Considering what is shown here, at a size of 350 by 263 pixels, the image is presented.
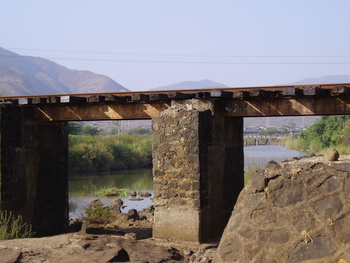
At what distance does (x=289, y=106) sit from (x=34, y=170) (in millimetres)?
6101

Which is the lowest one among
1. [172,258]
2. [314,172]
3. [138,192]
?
[138,192]

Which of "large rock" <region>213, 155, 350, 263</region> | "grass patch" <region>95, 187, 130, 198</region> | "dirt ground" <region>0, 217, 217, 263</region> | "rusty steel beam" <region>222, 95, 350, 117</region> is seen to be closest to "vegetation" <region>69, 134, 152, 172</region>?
"grass patch" <region>95, 187, 130, 198</region>

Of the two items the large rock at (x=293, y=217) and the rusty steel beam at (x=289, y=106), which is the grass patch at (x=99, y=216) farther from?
the large rock at (x=293, y=217)

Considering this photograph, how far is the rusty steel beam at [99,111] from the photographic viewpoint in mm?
10719

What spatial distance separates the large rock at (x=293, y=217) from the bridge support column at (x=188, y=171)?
493 cm

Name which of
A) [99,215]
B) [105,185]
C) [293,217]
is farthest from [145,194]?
[293,217]

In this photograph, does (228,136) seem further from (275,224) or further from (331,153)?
(275,224)

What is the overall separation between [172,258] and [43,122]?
6.37 m

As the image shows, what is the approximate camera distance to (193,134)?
30.5 feet

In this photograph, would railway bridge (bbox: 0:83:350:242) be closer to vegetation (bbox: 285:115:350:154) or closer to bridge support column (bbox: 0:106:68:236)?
bridge support column (bbox: 0:106:68:236)

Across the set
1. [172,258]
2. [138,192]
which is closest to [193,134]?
[172,258]

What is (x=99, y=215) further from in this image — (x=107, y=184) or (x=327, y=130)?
(x=327, y=130)

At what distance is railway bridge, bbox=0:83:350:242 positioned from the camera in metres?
9.34

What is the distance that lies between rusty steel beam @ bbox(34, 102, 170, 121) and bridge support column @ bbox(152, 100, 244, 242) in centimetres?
88
